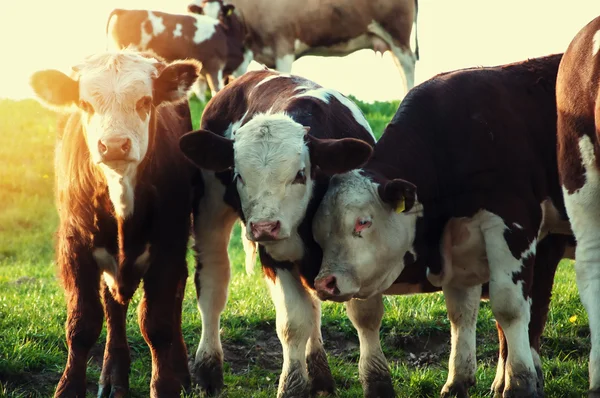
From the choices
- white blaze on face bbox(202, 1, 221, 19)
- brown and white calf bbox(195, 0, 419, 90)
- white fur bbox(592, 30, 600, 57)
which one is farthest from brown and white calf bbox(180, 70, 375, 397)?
white blaze on face bbox(202, 1, 221, 19)

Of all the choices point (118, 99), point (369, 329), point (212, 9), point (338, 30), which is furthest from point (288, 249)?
point (212, 9)

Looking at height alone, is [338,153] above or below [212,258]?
above

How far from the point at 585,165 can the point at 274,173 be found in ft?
6.17

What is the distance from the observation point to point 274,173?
6168 mm

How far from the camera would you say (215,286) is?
786 centimetres

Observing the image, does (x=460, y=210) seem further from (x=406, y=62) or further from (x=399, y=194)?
(x=406, y=62)

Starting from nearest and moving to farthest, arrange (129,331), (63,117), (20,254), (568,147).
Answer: (568,147), (63,117), (129,331), (20,254)

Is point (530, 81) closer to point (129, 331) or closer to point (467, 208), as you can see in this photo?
point (467, 208)

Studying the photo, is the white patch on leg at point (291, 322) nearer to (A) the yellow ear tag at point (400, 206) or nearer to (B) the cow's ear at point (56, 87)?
(A) the yellow ear tag at point (400, 206)

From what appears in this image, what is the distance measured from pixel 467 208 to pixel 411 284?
0.74m

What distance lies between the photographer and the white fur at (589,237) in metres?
5.94

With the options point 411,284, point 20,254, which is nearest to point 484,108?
point 411,284

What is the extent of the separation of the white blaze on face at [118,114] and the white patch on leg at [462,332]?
255 centimetres

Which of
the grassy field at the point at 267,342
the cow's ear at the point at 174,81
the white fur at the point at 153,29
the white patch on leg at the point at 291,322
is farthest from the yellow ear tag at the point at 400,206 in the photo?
the white fur at the point at 153,29
